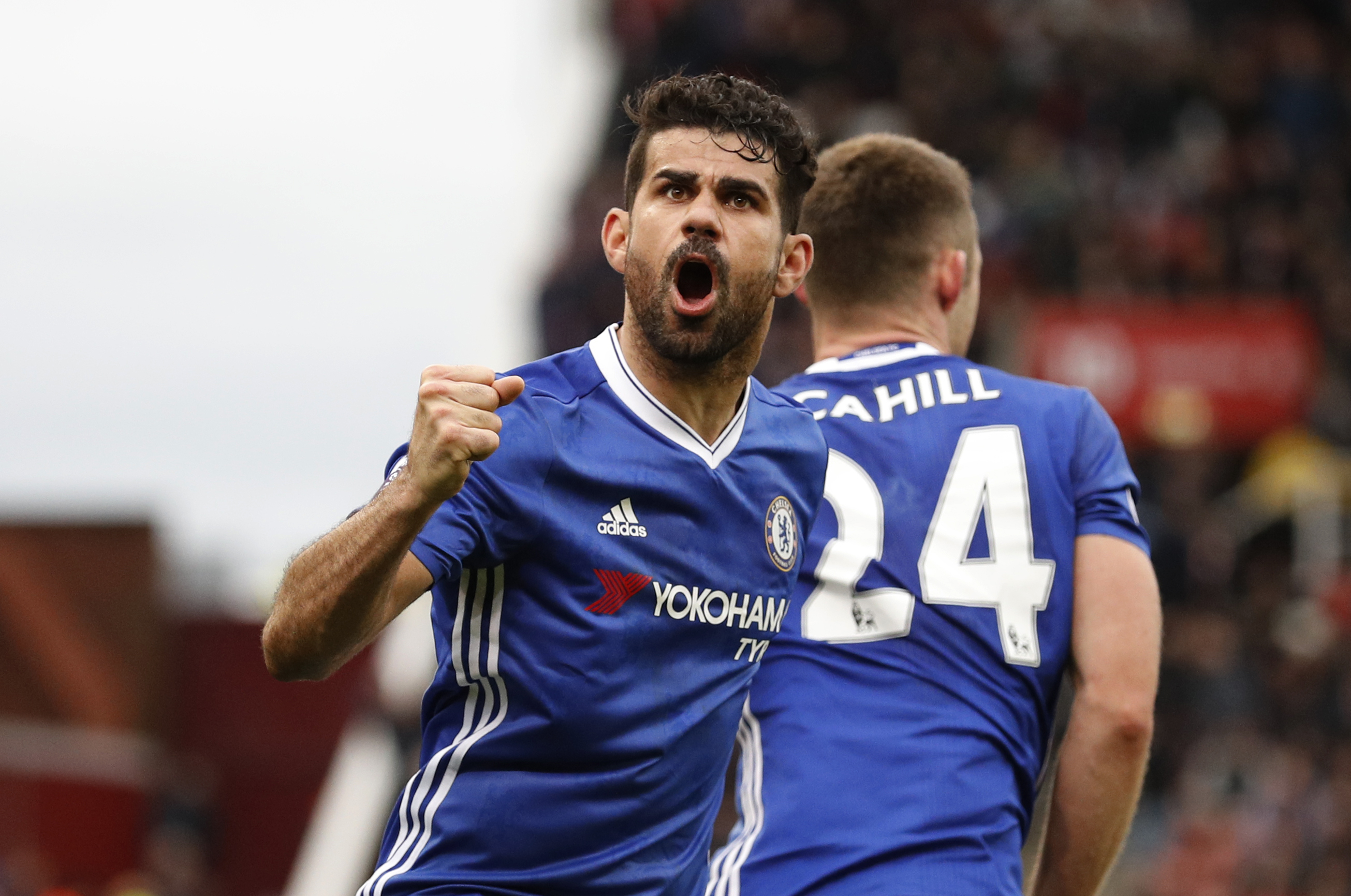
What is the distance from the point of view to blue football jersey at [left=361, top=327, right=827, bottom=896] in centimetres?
268

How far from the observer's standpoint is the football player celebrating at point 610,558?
2.46 m

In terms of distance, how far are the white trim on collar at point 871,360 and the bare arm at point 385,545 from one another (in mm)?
1346

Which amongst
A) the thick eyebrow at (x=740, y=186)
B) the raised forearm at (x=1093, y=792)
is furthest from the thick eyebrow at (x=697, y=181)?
the raised forearm at (x=1093, y=792)

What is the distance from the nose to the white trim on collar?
79cm

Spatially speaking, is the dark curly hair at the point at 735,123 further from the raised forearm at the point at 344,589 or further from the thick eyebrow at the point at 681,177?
the raised forearm at the point at 344,589

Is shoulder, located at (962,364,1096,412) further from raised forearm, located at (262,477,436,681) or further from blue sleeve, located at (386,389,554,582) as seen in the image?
raised forearm, located at (262,477,436,681)

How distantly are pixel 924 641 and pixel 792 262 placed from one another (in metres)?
0.80

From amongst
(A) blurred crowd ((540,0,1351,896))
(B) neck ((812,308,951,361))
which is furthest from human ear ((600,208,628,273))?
(A) blurred crowd ((540,0,1351,896))

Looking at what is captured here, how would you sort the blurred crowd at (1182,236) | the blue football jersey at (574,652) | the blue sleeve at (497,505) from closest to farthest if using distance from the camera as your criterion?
the blue sleeve at (497,505) < the blue football jersey at (574,652) < the blurred crowd at (1182,236)

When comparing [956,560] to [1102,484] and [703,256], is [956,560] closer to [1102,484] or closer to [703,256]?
[1102,484]

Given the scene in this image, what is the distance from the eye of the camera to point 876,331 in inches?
149

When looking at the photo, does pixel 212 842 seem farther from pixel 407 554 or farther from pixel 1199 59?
pixel 407 554

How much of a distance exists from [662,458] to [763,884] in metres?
0.93

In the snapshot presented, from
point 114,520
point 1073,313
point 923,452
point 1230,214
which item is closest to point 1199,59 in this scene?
point 1230,214
